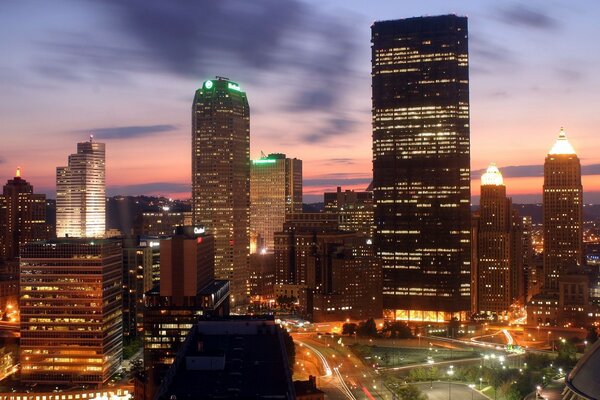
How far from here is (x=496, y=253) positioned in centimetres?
12688

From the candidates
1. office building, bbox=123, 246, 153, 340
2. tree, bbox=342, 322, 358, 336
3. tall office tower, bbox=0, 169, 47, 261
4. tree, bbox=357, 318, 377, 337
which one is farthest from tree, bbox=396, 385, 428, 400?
tall office tower, bbox=0, 169, 47, 261

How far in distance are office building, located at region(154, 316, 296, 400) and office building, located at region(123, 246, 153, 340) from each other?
56.9 meters

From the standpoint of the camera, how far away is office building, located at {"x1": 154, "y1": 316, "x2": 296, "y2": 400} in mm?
32562

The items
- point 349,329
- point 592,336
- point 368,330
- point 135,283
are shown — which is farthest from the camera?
point 135,283

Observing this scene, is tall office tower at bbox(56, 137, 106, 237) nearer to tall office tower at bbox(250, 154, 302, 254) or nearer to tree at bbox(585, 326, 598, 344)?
tall office tower at bbox(250, 154, 302, 254)

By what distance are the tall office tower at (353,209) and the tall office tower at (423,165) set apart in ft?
156

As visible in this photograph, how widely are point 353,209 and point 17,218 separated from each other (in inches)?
2910

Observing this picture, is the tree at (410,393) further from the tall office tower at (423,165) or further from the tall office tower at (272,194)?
the tall office tower at (272,194)

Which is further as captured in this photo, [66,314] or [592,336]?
[592,336]

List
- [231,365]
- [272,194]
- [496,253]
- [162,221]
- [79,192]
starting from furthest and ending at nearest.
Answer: [79,192] < [272,194] < [162,221] < [496,253] < [231,365]

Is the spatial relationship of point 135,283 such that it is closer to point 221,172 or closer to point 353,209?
point 221,172

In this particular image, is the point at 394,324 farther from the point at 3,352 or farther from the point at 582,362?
the point at 582,362

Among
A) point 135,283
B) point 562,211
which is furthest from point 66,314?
point 562,211

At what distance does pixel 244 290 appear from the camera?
439 feet
